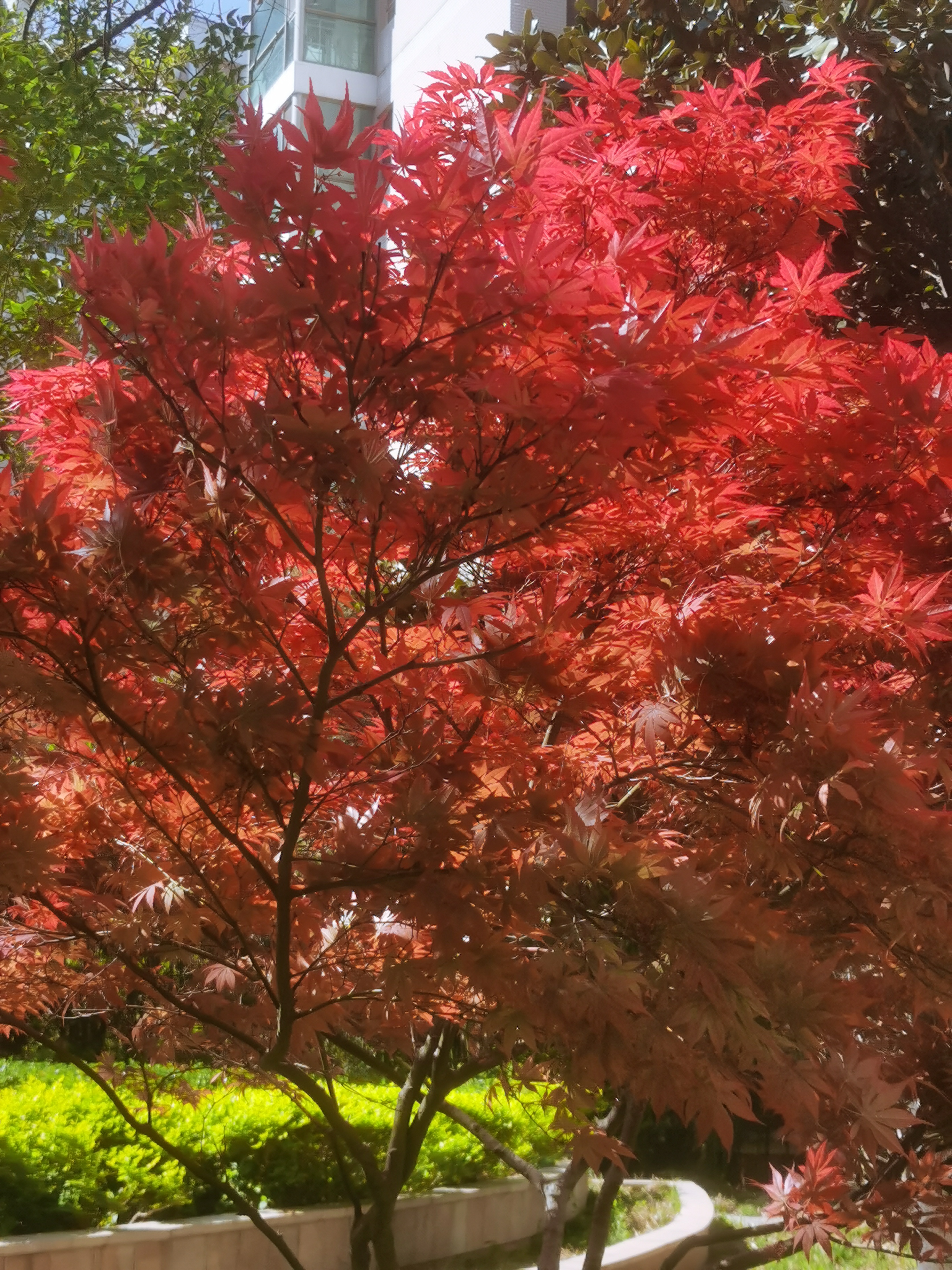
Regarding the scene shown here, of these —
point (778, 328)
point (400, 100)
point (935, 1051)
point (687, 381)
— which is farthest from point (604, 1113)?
point (400, 100)

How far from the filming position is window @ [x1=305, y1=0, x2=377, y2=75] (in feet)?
39.4

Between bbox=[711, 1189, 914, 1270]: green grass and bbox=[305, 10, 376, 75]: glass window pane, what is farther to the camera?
bbox=[305, 10, 376, 75]: glass window pane

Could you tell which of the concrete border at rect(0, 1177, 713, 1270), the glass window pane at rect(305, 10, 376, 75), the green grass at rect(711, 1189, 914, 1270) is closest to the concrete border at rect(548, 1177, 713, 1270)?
the concrete border at rect(0, 1177, 713, 1270)

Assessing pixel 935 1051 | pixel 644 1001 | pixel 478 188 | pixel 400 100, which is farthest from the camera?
pixel 400 100

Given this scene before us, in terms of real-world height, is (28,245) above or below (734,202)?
above

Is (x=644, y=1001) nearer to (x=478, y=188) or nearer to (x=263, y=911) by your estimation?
(x=263, y=911)

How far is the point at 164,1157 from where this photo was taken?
4949 mm

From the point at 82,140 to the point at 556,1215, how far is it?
623 cm

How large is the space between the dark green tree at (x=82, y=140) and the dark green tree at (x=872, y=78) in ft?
6.72

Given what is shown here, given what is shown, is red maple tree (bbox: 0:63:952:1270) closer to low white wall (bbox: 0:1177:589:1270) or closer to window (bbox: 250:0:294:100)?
low white wall (bbox: 0:1177:589:1270)

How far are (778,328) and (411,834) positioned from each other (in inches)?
55.4

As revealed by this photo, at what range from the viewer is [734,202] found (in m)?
3.15

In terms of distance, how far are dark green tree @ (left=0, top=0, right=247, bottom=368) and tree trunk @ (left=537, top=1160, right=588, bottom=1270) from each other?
4654 millimetres

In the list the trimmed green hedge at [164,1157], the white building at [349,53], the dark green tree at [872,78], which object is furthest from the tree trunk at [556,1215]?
the white building at [349,53]
